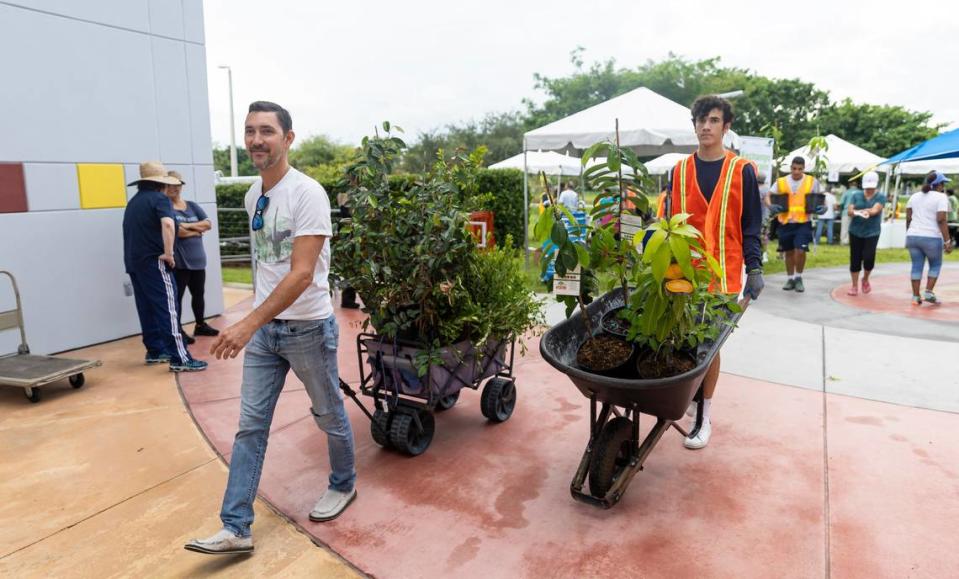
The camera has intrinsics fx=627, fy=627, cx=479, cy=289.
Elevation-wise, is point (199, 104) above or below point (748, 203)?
above

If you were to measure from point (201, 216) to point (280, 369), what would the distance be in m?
3.66

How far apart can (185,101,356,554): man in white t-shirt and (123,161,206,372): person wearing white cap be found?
2.70m

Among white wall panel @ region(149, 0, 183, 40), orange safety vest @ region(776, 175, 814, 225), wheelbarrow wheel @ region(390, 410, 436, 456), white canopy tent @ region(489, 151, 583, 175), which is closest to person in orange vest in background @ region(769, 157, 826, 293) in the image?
orange safety vest @ region(776, 175, 814, 225)

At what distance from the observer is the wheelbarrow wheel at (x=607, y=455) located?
2.88 metres

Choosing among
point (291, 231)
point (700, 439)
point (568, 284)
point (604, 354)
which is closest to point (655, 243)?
point (568, 284)

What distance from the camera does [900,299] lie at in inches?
308

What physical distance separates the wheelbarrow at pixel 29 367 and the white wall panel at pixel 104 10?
7.34ft

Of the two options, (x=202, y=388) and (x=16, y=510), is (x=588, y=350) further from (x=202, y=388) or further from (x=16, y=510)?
(x=202, y=388)

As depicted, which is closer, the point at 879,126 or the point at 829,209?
the point at 829,209

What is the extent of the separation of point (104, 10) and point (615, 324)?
5343mm

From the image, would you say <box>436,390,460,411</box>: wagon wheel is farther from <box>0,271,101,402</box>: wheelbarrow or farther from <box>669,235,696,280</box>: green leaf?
<box>0,271,101,402</box>: wheelbarrow

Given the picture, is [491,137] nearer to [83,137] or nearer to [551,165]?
[551,165]

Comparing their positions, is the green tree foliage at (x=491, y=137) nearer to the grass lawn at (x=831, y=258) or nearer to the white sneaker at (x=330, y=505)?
the grass lawn at (x=831, y=258)

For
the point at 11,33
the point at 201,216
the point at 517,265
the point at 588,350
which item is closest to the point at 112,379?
the point at 201,216
